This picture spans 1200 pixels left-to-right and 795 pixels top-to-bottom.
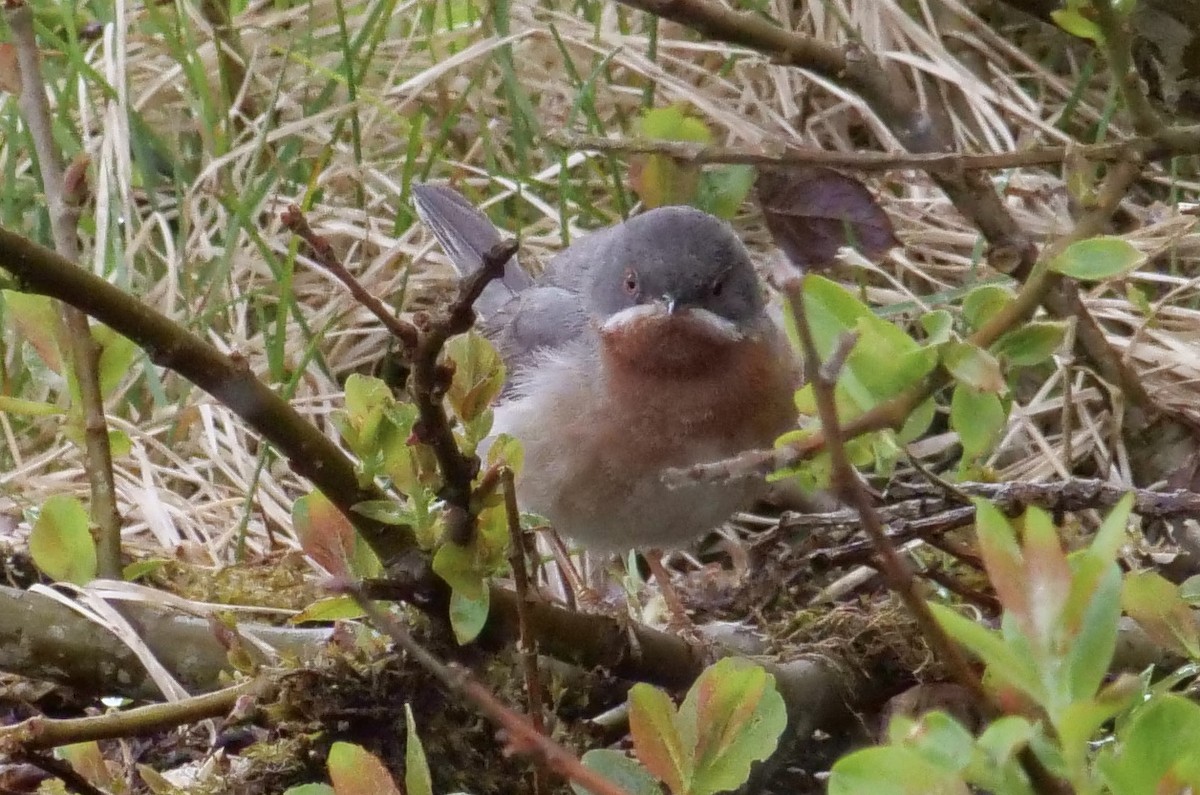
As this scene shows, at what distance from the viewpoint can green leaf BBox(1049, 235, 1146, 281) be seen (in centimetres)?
120

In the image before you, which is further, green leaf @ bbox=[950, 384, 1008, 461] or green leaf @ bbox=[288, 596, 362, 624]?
green leaf @ bbox=[288, 596, 362, 624]

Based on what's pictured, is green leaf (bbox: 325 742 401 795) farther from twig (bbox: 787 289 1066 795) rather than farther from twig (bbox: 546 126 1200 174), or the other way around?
twig (bbox: 546 126 1200 174)

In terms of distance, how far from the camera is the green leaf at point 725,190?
1.96 metres

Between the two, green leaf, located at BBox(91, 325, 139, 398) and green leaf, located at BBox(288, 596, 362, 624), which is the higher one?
green leaf, located at BBox(91, 325, 139, 398)

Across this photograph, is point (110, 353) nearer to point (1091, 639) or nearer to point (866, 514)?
point (866, 514)

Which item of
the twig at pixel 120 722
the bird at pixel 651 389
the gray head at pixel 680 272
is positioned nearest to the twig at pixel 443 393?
the twig at pixel 120 722

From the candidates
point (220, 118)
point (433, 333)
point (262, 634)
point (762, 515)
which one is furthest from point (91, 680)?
point (220, 118)

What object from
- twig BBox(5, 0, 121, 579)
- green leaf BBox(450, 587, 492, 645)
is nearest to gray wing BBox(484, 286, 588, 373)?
twig BBox(5, 0, 121, 579)

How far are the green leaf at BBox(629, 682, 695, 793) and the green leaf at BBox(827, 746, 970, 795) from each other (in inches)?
10.0

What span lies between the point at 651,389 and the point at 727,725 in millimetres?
1633

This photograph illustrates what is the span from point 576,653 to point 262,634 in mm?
592

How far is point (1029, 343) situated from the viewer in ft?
4.26

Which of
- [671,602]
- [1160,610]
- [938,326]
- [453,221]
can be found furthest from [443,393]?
[453,221]

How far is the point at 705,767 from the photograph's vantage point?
40.9 inches
